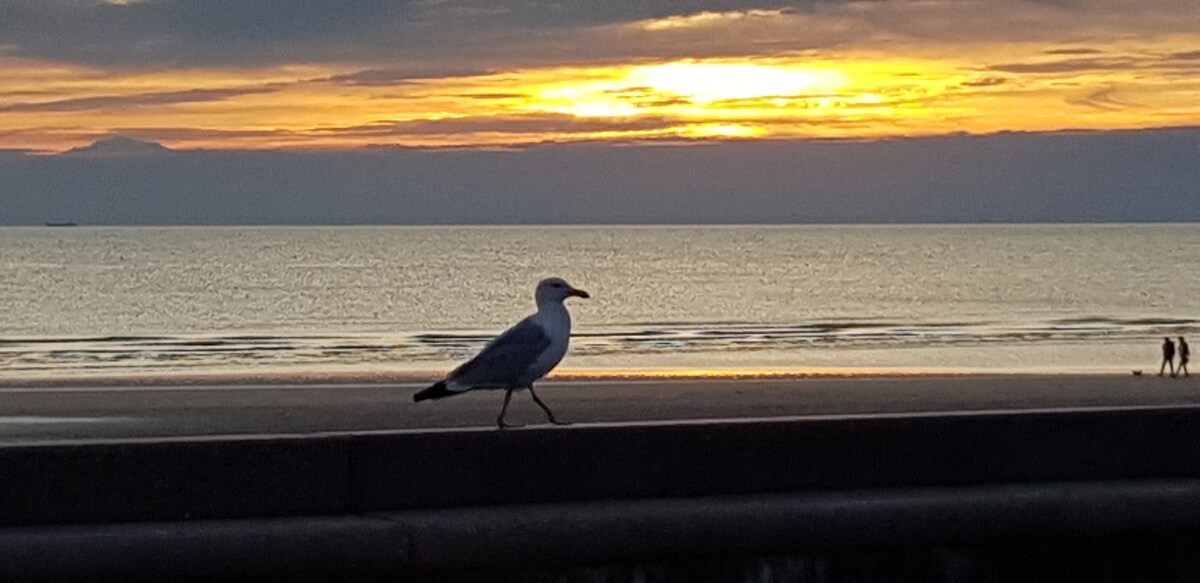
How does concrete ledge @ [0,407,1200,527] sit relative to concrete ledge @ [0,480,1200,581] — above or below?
above

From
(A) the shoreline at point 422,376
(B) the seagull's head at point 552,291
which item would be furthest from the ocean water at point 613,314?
(B) the seagull's head at point 552,291

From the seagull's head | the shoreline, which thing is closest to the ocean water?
the shoreline

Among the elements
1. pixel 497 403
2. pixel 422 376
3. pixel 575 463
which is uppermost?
pixel 422 376

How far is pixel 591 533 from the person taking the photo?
830 cm

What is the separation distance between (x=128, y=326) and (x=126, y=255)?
4139 inches

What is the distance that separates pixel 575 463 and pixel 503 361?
1957 mm

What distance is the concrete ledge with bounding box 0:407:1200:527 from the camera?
8148 millimetres

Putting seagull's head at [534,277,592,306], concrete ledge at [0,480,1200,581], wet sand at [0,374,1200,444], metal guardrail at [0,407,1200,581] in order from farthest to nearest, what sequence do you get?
1. wet sand at [0,374,1200,444]
2. seagull's head at [534,277,592,306]
3. metal guardrail at [0,407,1200,581]
4. concrete ledge at [0,480,1200,581]

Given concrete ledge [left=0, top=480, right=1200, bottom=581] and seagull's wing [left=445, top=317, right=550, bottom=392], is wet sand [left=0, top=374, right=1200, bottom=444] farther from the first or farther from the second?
concrete ledge [left=0, top=480, right=1200, bottom=581]

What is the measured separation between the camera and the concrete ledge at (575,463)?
8.15 m

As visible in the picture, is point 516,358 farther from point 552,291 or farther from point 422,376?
point 422,376

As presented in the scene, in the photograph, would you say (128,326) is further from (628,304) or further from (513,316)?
(628,304)

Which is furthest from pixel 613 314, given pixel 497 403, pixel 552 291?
pixel 552 291

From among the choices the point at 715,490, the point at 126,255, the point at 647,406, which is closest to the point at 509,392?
the point at 715,490
